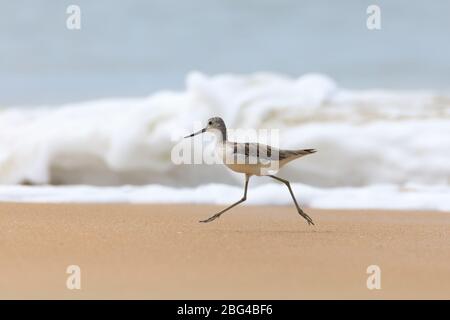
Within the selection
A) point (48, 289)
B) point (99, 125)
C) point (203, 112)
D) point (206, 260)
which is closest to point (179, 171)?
point (203, 112)

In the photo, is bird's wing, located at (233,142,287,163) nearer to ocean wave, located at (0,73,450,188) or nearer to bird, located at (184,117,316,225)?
bird, located at (184,117,316,225)

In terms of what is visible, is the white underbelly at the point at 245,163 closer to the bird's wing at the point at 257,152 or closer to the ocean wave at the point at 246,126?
the bird's wing at the point at 257,152

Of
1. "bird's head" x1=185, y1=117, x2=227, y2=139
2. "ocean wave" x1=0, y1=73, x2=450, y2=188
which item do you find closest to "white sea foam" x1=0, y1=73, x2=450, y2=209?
"ocean wave" x1=0, y1=73, x2=450, y2=188

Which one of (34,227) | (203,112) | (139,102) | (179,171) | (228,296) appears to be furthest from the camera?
(139,102)

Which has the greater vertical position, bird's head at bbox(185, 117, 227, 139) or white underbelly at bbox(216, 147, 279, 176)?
bird's head at bbox(185, 117, 227, 139)

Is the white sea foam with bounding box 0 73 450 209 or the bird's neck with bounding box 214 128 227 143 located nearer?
the bird's neck with bounding box 214 128 227 143

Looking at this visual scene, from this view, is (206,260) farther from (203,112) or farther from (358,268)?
(203,112)
